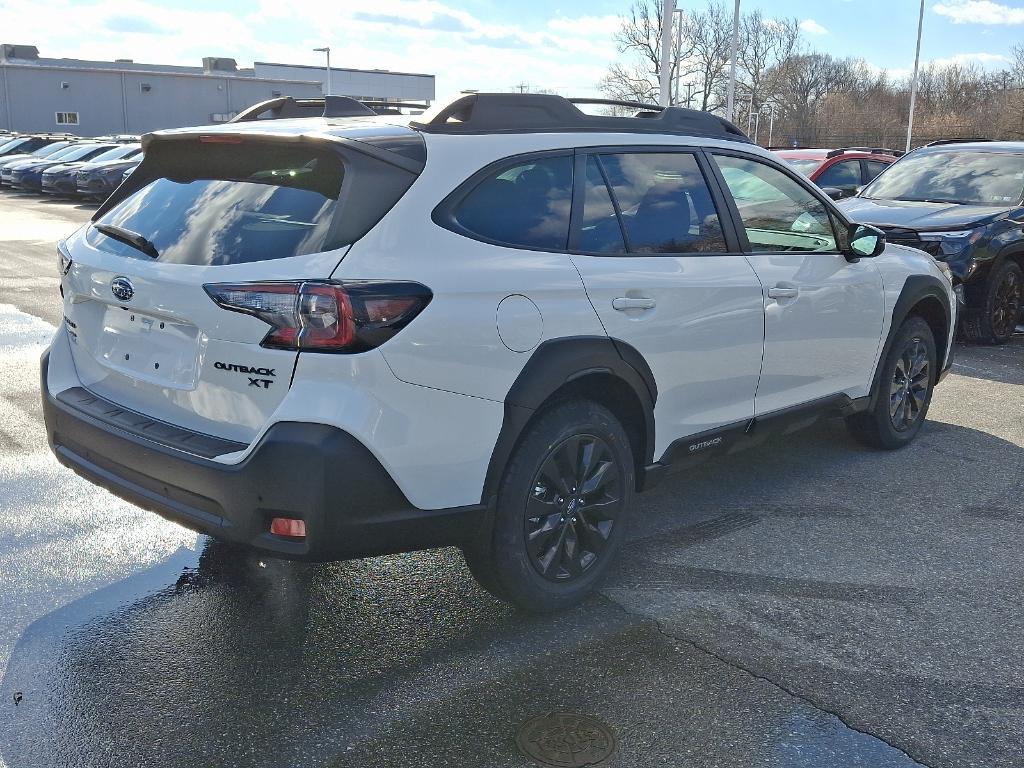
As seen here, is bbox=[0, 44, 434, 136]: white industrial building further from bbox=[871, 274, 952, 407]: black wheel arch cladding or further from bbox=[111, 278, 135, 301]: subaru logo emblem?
bbox=[111, 278, 135, 301]: subaru logo emblem

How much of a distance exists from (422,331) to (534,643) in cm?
121

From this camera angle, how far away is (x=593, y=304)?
3678mm

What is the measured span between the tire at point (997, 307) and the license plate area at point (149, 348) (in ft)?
25.7

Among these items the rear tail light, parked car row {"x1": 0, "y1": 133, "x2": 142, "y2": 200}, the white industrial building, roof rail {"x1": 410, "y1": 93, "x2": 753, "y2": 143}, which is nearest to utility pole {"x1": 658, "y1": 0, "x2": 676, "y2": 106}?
parked car row {"x1": 0, "y1": 133, "x2": 142, "y2": 200}

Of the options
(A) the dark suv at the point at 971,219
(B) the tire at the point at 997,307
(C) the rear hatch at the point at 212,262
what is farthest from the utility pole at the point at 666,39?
(C) the rear hatch at the point at 212,262

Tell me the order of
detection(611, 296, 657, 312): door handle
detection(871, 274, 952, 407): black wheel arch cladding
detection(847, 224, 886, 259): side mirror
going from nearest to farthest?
detection(611, 296, 657, 312): door handle → detection(847, 224, 886, 259): side mirror → detection(871, 274, 952, 407): black wheel arch cladding

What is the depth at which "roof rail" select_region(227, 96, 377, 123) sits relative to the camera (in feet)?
14.4

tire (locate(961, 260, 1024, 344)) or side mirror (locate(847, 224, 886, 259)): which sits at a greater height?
side mirror (locate(847, 224, 886, 259))

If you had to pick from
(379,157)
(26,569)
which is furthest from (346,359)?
(26,569)

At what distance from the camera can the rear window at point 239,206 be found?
3.17m

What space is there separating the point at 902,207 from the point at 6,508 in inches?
316

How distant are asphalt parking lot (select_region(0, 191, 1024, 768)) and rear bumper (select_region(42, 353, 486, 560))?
1.60 ft

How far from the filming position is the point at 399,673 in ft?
11.0

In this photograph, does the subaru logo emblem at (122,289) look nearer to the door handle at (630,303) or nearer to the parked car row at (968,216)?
the door handle at (630,303)
